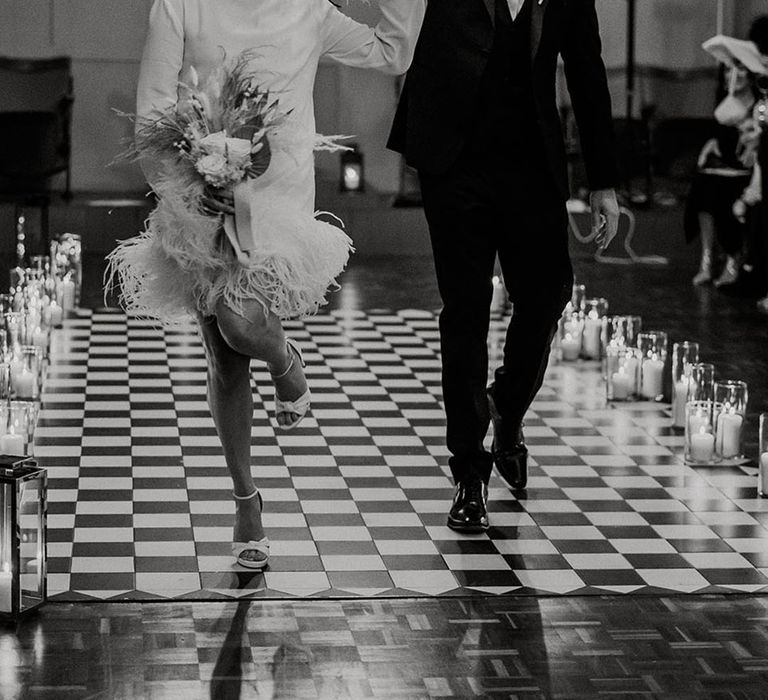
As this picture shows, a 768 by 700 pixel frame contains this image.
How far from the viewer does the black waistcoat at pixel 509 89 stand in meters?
4.69

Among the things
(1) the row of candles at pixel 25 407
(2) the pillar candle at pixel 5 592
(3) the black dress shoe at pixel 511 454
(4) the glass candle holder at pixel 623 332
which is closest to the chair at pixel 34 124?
(1) the row of candles at pixel 25 407

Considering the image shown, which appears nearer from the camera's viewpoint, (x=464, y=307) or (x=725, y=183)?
(x=464, y=307)

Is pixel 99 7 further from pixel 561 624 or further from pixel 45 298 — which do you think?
pixel 561 624

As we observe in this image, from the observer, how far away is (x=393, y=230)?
1298 cm

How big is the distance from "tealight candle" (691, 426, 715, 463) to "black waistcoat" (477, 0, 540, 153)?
1.47 meters

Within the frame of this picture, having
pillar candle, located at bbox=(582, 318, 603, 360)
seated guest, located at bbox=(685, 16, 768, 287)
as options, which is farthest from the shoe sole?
seated guest, located at bbox=(685, 16, 768, 287)

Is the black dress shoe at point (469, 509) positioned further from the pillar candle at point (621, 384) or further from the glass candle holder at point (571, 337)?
the glass candle holder at point (571, 337)

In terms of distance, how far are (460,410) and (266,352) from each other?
834 mm

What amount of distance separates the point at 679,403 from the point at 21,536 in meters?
3.15

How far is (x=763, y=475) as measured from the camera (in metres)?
5.32

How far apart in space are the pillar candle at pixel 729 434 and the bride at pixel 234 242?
1.93 meters

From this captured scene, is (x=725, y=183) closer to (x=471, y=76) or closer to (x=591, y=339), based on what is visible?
(x=591, y=339)

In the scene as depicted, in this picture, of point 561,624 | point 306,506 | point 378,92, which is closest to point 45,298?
point 306,506

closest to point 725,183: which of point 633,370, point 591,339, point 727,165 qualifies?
point 727,165
